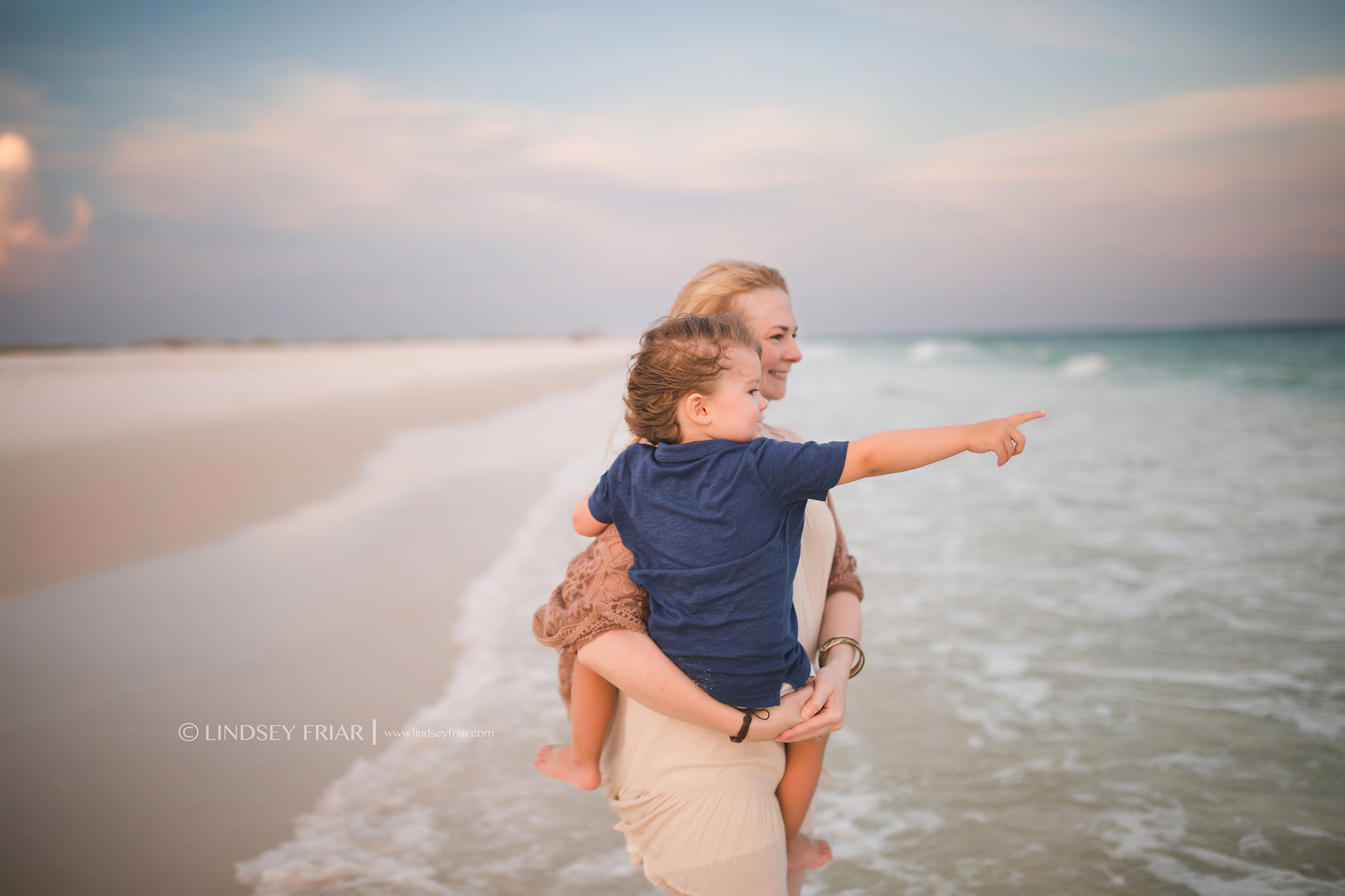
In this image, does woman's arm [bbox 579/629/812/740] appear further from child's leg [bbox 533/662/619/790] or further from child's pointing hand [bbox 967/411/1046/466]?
child's pointing hand [bbox 967/411/1046/466]

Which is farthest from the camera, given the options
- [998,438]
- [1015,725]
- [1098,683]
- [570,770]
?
[1098,683]

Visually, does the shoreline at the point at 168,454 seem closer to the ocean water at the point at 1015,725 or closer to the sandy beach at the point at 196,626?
the sandy beach at the point at 196,626

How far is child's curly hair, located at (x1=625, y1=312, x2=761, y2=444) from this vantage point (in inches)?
60.8

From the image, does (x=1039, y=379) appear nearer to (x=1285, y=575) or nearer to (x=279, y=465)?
(x=1285, y=575)

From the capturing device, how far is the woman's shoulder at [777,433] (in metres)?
1.90

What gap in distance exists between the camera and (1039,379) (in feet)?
88.9

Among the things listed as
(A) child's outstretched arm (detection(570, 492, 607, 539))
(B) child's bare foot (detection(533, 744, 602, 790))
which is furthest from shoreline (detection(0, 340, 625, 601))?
(A) child's outstretched arm (detection(570, 492, 607, 539))

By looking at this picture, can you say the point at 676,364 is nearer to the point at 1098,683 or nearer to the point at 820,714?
the point at 820,714

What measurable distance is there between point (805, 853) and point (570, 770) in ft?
2.08

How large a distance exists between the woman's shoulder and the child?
0.31 meters

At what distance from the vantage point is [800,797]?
5.81ft

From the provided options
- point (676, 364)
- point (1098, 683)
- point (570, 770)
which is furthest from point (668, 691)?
point (1098, 683)

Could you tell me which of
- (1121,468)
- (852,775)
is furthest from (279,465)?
(1121,468)

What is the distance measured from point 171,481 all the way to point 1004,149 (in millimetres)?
15954
